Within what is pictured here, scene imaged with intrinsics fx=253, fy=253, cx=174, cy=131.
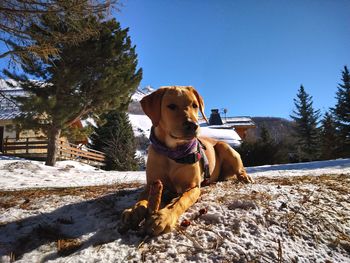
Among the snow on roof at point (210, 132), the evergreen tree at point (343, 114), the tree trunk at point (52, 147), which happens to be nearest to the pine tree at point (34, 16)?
the tree trunk at point (52, 147)

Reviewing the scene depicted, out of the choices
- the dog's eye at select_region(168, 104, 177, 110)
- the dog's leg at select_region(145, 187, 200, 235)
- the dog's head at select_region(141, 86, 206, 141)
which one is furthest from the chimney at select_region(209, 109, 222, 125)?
the dog's leg at select_region(145, 187, 200, 235)

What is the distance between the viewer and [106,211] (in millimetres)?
2369

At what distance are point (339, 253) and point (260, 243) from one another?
493mm

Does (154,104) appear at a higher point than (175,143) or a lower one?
higher

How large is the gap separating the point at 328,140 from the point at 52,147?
2927 cm

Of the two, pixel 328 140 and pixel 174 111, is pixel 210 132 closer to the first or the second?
pixel 328 140

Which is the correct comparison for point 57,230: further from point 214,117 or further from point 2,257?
point 214,117

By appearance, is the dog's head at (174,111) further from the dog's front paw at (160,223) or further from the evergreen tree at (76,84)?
the evergreen tree at (76,84)

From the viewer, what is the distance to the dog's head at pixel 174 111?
2369mm

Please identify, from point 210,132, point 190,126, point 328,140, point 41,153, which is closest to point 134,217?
point 190,126

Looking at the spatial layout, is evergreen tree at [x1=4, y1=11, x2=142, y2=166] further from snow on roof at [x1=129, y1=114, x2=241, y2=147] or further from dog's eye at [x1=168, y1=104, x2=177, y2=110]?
dog's eye at [x1=168, y1=104, x2=177, y2=110]

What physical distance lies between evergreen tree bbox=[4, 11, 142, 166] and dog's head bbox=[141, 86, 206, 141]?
9177 millimetres

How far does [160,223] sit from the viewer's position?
1.70 m

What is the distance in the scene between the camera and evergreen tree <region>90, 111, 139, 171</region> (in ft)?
62.8
